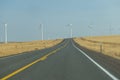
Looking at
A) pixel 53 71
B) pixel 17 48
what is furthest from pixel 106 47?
pixel 53 71

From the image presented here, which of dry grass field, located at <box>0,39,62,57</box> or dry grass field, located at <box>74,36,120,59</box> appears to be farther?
dry grass field, located at <box>0,39,62,57</box>

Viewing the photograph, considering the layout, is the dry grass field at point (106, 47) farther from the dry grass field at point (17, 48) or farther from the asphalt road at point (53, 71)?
the dry grass field at point (17, 48)

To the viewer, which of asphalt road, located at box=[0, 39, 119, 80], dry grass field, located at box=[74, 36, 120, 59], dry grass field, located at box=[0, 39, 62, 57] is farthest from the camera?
dry grass field, located at box=[0, 39, 62, 57]

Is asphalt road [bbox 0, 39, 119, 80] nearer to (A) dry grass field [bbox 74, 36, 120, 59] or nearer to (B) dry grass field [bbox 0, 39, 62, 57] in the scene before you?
(A) dry grass field [bbox 74, 36, 120, 59]

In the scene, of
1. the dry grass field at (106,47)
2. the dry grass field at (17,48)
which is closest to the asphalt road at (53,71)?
the dry grass field at (106,47)

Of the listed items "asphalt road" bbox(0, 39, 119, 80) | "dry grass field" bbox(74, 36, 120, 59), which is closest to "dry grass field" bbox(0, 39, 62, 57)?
"dry grass field" bbox(74, 36, 120, 59)

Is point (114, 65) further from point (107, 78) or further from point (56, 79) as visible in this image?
point (56, 79)

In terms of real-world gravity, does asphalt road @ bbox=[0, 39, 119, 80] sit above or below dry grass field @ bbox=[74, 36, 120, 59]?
above

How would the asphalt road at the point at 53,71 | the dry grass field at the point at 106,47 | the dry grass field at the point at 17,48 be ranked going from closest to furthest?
the asphalt road at the point at 53,71, the dry grass field at the point at 106,47, the dry grass field at the point at 17,48

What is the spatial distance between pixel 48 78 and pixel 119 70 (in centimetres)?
430

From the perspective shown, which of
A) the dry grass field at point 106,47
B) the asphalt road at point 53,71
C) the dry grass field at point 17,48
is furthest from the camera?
the dry grass field at point 17,48

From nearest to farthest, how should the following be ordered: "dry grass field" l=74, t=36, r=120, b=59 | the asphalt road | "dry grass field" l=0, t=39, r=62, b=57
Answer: the asphalt road
"dry grass field" l=74, t=36, r=120, b=59
"dry grass field" l=0, t=39, r=62, b=57

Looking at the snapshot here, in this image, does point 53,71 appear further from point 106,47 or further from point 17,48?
point 17,48

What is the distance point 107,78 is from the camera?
13.6m
